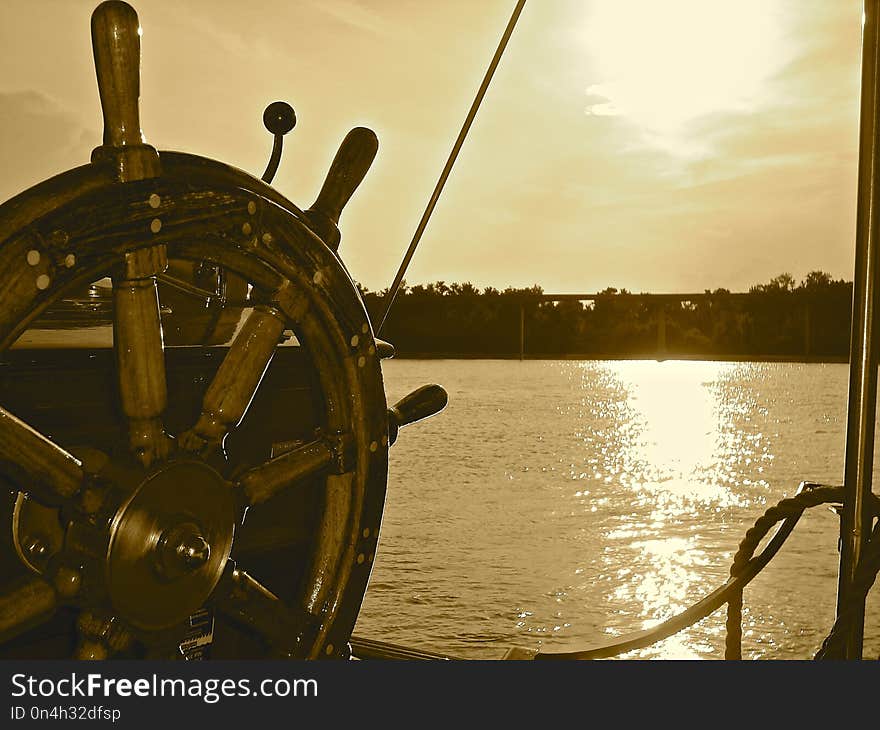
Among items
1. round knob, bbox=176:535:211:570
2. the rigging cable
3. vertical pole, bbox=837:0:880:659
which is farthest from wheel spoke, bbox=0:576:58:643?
vertical pole, bbox=837:0:880:659

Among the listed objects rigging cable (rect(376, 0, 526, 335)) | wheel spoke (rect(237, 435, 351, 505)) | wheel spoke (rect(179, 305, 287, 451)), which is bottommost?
wheel spoke (rect(237, 435, 351, 505))

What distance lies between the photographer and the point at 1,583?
3.22ft

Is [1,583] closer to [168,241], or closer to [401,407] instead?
[168,241]

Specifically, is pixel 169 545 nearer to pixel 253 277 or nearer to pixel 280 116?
pixel 253 277

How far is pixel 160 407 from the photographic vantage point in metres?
0.91

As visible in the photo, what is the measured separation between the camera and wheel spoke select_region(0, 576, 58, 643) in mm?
842

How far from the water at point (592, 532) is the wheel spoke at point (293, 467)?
143 inches

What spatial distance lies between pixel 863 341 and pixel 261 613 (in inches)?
35.2

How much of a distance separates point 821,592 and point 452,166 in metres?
5.13

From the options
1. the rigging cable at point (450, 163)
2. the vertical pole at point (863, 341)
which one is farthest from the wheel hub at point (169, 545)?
the vertical pole at point (863, 341)

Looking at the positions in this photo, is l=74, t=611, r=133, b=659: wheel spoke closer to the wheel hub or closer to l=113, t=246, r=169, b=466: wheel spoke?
the wheel hub

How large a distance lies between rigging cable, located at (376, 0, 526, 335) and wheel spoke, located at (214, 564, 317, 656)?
0.46 meters

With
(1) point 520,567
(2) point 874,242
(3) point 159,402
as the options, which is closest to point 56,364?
(3) point 159,402

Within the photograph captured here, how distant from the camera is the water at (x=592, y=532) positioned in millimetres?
5039
